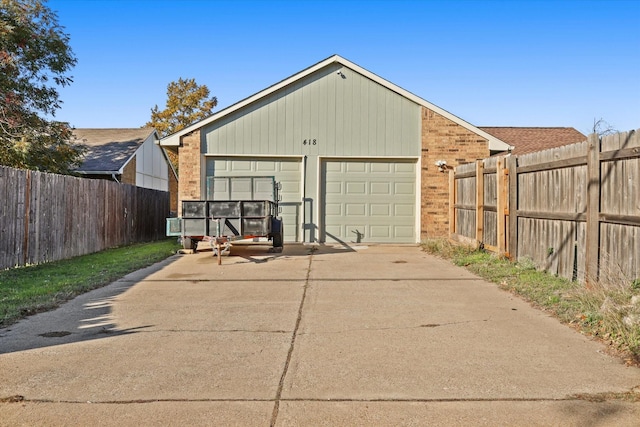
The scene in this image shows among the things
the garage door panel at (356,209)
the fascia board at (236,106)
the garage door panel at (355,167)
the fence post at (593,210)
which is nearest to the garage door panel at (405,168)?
the garage door panel at (355,167)

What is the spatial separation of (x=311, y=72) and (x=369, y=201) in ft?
13.6

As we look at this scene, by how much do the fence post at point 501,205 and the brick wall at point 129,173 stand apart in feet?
58.5

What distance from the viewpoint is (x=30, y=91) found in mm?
19703

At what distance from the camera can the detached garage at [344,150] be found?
1594 centimetres

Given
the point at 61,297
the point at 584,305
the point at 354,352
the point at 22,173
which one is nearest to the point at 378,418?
the point at 354,352

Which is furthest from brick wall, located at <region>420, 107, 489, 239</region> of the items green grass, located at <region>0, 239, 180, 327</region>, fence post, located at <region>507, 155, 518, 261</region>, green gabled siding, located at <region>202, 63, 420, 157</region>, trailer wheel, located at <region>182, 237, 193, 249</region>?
green grass, located at <region>0, 239, 180, 327</region>

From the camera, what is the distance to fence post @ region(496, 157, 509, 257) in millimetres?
10688

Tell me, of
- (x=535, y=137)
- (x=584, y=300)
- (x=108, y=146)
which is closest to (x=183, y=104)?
(x=108, y=146)

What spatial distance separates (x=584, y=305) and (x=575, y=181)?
2330 mm

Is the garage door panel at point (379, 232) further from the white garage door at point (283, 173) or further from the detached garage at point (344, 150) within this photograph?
the white garage door at point (283, 173)

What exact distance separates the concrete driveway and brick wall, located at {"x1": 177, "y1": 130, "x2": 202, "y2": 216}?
755 centimetres

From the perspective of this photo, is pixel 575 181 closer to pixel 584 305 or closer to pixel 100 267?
pixel 584 305

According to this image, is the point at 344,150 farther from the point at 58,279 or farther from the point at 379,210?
the point at 58,279

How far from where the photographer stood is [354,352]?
16.7ft
